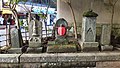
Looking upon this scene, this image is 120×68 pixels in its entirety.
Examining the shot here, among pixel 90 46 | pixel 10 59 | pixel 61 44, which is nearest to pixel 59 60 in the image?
pixel 61 44

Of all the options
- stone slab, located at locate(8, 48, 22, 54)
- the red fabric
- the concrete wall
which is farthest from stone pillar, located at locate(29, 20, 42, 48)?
the concrete wall

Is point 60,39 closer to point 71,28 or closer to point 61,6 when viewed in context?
point 71,28

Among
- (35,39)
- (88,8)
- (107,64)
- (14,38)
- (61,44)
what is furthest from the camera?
(88,8)

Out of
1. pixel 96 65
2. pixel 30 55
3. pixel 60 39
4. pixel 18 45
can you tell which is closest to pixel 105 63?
pixel 96 65

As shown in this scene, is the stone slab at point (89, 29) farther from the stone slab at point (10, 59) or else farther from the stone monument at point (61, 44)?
the stone slab at point (10, 59)

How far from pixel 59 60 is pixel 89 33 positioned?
4.56 ft

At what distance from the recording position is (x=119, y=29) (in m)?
7.94

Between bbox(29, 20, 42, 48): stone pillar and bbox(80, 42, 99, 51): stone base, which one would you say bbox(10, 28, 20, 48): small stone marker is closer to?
bbox(29, 20, 42, 48): stone pillar

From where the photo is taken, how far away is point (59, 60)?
15.6ft

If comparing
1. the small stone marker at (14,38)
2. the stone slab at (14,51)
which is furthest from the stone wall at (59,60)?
the small stone marker at (14,38)

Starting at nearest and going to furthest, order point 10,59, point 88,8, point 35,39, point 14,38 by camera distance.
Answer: point 10,59
point 14,38
point 35,39
point 88,8

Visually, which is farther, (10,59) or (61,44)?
(61,44)

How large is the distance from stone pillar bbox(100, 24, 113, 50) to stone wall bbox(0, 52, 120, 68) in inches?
24.0

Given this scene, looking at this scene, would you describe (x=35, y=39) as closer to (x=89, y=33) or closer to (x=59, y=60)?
(x=59, y=60)
